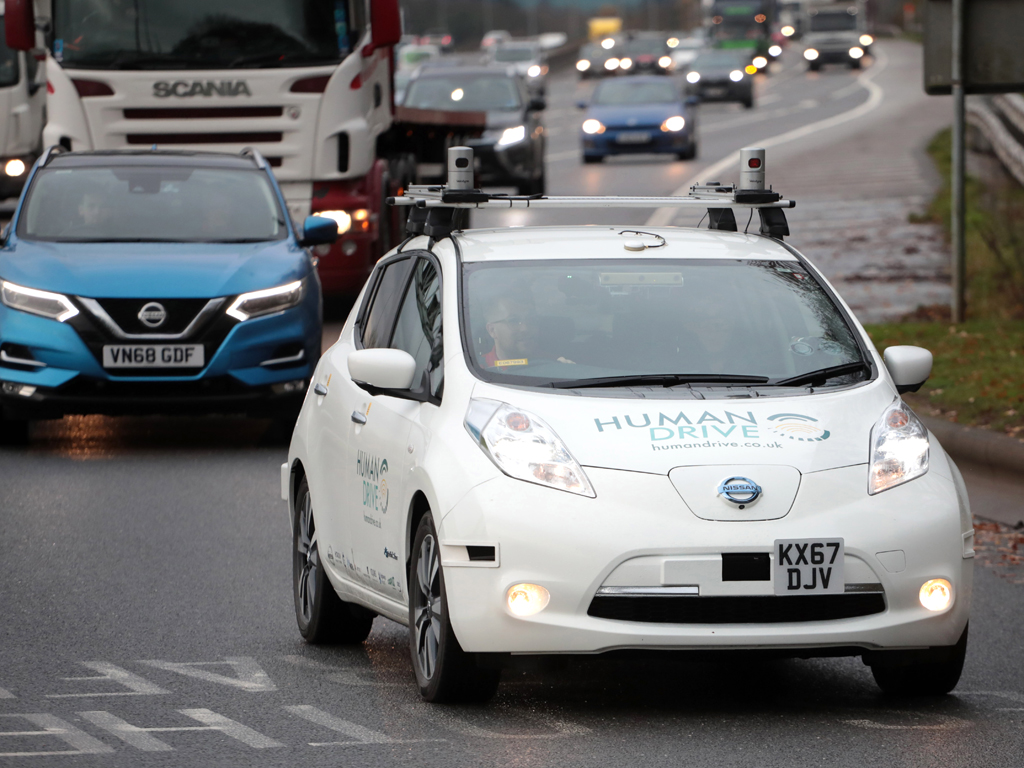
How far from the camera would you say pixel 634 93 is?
4112cm

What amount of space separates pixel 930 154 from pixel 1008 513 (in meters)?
29.1

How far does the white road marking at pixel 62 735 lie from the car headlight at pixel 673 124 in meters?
33.4

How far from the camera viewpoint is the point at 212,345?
1255 cm

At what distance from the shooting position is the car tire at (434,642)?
20.0 ft

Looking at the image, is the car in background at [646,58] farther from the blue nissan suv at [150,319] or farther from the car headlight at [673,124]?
the blue nissan suv at [150,319]

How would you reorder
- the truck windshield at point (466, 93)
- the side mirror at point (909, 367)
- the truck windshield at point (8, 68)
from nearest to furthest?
1. the side mirror at point (909, 367)
2. the truck windshield at point (8, 68)
3. the truck windshield at point (466, 93)

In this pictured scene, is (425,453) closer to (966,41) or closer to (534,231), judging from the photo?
(534,231)

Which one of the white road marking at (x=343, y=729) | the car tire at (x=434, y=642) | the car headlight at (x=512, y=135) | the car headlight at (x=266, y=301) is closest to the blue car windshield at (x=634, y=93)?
the car headlight at (x=512, y=135)

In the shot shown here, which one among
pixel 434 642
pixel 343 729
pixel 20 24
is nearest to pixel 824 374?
pixel 434 642

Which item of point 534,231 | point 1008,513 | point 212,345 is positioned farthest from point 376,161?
point 534,231

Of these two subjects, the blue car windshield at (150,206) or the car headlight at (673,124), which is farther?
the car headlight at (673,124)

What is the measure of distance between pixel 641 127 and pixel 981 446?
91.8ft

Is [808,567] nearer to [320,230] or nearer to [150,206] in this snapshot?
[320,230]

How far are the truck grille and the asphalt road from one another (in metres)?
0.16
